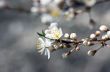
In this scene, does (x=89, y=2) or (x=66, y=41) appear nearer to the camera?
(x=66, y=41)

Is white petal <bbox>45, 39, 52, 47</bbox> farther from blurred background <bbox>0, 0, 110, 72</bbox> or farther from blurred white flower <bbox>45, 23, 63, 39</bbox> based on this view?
blurred background <bbox>0, 0, 110, 72</bbox>

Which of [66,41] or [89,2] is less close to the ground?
[89,2]

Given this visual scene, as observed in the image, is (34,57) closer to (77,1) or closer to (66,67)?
(66,67)

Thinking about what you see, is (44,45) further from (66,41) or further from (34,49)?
(34,49)

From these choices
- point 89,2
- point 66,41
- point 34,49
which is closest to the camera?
point 66,41

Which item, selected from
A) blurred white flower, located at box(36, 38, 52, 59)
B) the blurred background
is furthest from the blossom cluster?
the blurred background

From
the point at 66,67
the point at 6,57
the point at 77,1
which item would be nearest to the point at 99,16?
the point at 66,67

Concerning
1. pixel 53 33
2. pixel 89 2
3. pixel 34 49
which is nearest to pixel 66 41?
A: pixel 53 33

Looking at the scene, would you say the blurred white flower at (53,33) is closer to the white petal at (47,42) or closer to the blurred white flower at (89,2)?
the white petal at (47,42)

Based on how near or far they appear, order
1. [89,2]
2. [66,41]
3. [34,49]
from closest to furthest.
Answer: [66,41], [89,2], [34,49]
